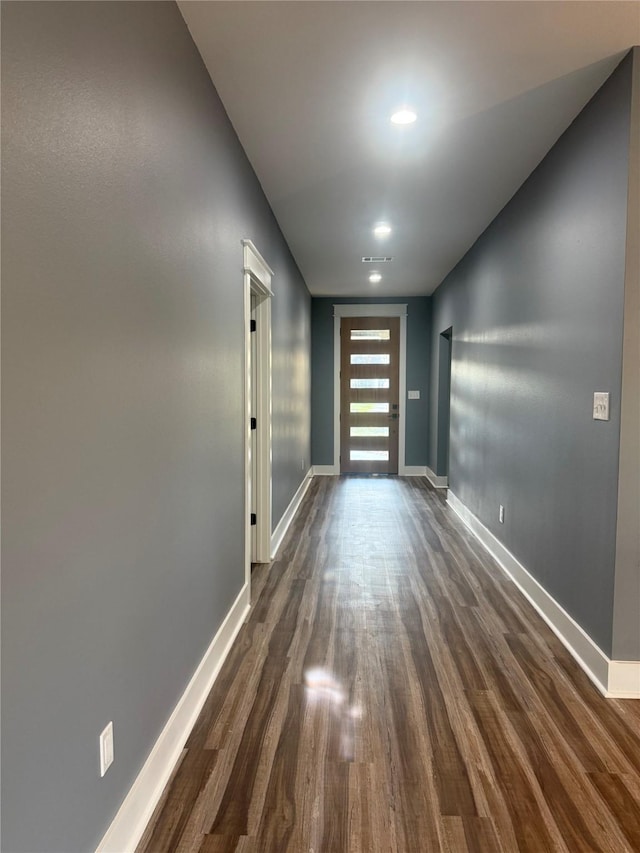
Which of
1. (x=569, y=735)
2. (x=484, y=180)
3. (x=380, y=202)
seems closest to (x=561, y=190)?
(x=484, y=180)

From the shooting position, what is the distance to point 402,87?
2.22 m

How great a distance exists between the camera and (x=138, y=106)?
1.45 meters

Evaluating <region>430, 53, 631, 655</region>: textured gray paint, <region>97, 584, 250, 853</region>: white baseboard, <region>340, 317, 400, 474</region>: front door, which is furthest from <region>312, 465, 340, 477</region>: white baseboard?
<region>97, 584, 250, 853</region>: white baseboard

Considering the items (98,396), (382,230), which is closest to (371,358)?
(382,230)

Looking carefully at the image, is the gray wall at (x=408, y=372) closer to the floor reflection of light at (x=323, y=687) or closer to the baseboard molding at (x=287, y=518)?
the baseboard molding at (x=287, y=518)

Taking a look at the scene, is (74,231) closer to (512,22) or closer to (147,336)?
(147,336)

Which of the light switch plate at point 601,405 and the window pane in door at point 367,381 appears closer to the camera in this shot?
the light switch plate at point 601,405

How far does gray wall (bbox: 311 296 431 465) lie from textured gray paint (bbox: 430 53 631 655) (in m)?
3.20

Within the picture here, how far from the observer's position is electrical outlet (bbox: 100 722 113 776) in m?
1.25

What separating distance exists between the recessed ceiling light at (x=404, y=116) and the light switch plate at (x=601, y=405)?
5.17 ft

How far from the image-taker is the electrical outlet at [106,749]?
1.25 m

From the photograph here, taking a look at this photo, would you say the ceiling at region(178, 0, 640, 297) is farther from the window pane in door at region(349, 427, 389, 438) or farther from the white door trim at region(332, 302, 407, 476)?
the window pane in door at region(349, 427, 389, 438)

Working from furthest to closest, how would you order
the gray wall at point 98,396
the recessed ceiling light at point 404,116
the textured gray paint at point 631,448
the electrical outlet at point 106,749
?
the recessed ceiling light at point 404,116 < the textured gray paint at point 631,448 < the electrical outlet at point 106,749 < the gray wall at point 98,396

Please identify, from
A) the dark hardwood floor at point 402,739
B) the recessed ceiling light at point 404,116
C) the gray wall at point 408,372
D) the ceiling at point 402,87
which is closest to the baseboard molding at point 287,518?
the dark hardwood floor at point 402,739
